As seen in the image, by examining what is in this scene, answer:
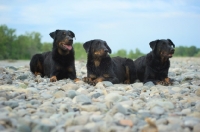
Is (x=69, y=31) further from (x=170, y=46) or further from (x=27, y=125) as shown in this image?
(x=27, y=125)

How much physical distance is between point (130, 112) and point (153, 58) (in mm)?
5054

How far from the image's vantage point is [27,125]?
4.07 m

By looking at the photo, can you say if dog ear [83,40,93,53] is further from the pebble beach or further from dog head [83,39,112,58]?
the pebble beach

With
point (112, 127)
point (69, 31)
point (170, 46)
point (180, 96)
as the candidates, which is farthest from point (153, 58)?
point (112, 127)

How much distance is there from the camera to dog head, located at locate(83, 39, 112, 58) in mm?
8656

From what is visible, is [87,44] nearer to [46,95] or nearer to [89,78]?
[89,78]

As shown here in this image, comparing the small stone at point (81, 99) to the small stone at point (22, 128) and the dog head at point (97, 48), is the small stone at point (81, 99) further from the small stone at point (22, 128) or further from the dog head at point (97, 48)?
the dog head at point (97, 48)

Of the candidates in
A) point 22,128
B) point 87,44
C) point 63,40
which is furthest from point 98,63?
point 22,128

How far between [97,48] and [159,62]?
2.08 metres

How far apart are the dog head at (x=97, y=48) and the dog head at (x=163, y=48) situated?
1500 millimetres

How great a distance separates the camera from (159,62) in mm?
9430

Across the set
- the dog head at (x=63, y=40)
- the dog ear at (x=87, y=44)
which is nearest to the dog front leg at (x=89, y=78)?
the dog ear at (x=87, y=44)

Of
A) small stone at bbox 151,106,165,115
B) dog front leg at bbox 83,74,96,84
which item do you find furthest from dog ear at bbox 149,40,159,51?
small stone at bbox 151,106,165,115

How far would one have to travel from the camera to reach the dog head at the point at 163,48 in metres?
8.97
